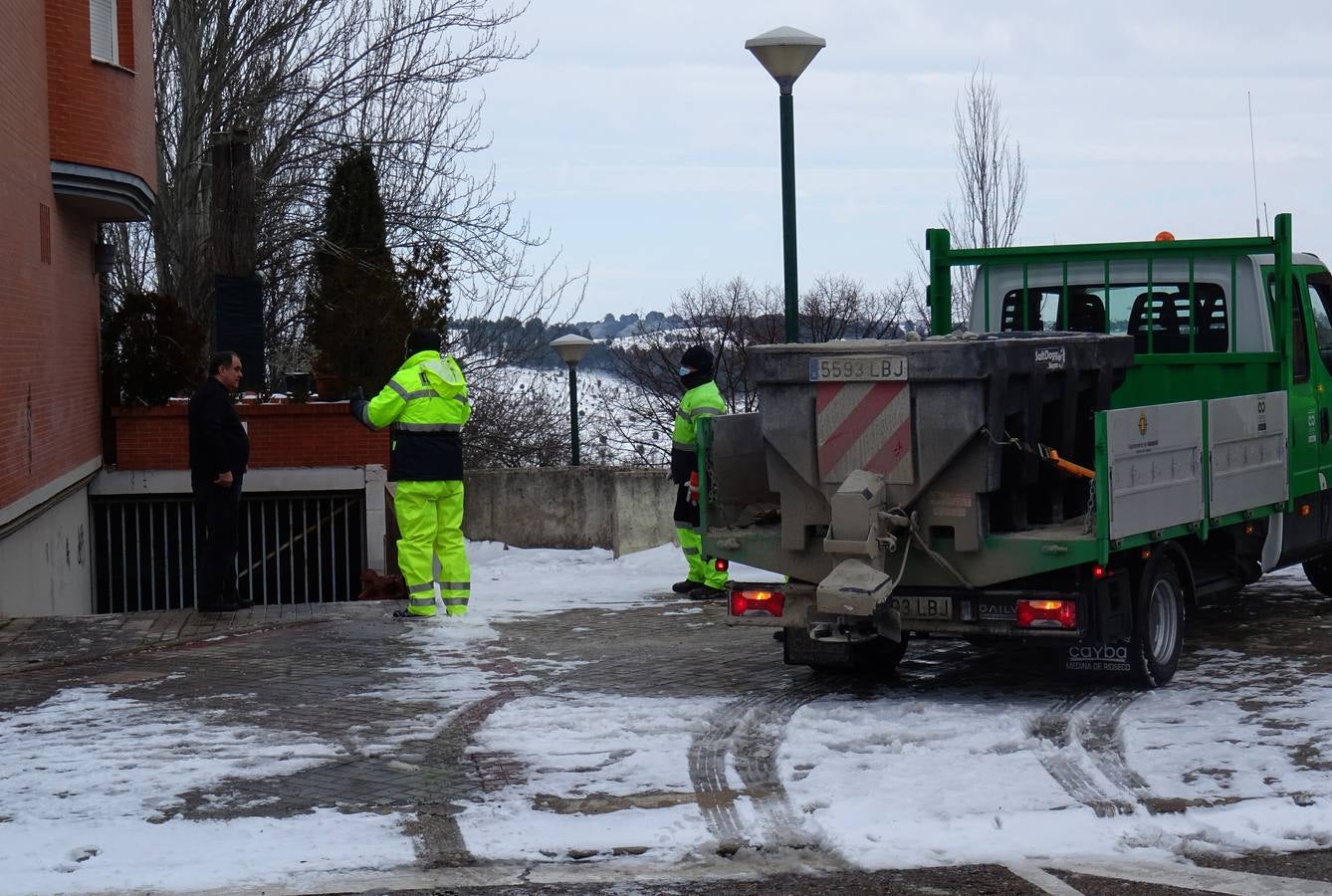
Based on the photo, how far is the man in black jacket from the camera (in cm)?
1227

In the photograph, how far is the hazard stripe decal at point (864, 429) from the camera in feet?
27.0

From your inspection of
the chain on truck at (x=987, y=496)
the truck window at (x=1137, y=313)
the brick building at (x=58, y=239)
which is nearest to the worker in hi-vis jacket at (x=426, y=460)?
the chain on truck at (x=987, y=496)

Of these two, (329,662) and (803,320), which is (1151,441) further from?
(803,320)

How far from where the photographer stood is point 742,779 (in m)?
6.97

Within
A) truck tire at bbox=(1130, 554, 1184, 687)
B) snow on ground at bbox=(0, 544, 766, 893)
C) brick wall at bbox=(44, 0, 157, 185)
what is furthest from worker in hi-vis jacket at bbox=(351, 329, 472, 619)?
brick wall at bbox=(44, 0, 157, 185)

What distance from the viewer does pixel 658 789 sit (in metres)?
6.80

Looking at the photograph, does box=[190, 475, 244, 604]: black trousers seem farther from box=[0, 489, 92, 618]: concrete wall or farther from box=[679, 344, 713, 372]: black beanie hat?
box=[679, 344, 713, 372]: black beanie hat

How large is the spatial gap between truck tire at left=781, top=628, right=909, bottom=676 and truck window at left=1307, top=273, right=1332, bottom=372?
370cm

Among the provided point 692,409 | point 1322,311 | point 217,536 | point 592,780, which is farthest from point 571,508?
point 592,780

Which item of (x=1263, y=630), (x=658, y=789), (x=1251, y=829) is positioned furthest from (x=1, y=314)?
(x=1251, y=829)

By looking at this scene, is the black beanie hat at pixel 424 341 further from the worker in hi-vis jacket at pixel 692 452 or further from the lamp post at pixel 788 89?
the lamp post at pixel 788 89

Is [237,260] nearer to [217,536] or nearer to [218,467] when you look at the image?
[218,467]

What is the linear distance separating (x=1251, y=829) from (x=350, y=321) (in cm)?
1448

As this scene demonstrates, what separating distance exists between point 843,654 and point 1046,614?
1309 mm
